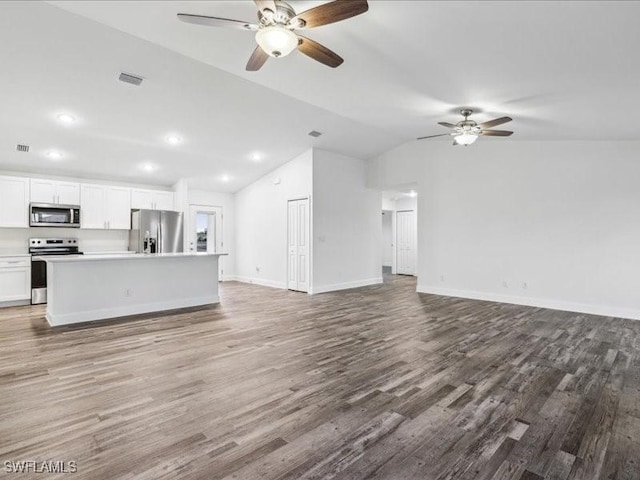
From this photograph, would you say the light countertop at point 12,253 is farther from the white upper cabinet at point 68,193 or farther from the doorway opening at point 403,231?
the doorway opening at point 403,231

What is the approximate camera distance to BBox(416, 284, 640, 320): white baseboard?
5510 millimetres

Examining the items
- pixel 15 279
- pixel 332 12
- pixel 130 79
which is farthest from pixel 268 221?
pixel 332 12

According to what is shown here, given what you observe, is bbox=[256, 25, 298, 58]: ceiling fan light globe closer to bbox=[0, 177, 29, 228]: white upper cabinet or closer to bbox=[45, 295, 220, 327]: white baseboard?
bbox=[45, 295, 220, 327]: white baseboard

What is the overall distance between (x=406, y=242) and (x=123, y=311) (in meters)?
8.38

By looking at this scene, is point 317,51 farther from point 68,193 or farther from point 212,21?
point 68,193

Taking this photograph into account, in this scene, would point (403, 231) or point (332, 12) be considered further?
point (403, 231)

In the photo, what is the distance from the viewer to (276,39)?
2598mm

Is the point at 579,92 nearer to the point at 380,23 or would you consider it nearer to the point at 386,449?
the point at 380,23

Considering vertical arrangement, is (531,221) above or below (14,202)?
below

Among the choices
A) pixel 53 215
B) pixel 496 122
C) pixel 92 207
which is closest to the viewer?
pixel 496 122

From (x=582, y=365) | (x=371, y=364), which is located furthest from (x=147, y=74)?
(x=582, y=365)

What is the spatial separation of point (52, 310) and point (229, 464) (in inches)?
173

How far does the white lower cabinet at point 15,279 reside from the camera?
614 cm
